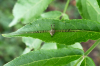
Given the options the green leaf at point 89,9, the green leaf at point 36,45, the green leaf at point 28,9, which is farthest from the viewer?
the green leaf at point 36,45

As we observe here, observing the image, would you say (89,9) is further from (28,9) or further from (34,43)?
(34,43)

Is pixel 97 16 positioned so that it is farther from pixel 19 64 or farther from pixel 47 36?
pixel 19 64

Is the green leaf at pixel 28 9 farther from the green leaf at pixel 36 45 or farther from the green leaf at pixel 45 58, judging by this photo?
the green leaf at pixel 45 58

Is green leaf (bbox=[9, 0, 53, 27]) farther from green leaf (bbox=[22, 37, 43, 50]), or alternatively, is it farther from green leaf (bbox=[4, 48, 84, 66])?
green leaf (bbox=[4, 48, 84, 66])

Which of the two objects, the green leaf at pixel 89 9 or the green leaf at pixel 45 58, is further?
the green leaf at pixel 89 9

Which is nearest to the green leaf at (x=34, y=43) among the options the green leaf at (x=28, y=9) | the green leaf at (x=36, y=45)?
the green leaf at (x=36, y=45)

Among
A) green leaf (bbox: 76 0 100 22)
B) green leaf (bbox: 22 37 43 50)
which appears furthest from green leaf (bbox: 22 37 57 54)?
green leaf (bbox: 76 0 100 22)
